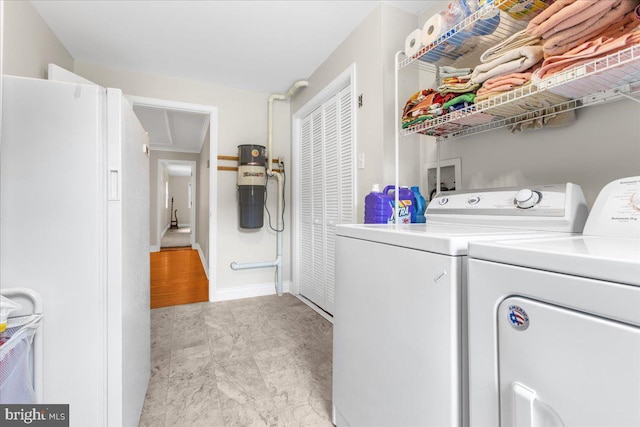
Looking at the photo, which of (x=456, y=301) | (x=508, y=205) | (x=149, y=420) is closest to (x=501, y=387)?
(x=456, y=301)

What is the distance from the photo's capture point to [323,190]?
2660 mm

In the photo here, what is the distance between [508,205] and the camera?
1073 mm

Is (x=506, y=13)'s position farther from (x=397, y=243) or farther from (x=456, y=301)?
(x=456, y=301)

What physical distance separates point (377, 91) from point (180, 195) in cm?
1153

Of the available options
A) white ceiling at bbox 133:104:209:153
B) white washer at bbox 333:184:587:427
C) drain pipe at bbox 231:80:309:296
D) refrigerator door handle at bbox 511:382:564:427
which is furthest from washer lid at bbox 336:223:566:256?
white ceiling at bbox 133:104:209:153

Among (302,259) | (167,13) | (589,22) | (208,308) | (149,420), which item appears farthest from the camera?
(302,259)

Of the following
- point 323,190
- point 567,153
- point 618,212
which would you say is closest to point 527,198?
point 618,212

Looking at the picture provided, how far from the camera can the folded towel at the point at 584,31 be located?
780mm

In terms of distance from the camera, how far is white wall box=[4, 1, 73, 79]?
5.35 ft

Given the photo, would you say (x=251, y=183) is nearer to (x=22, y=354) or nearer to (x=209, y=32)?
(x=209, y=32)

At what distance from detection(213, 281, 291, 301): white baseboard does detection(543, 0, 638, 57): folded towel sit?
3.00 metres

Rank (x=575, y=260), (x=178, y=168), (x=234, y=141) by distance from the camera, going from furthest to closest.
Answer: (x=178, y=168) < (x=234, y=141) < (x=575, y=260)

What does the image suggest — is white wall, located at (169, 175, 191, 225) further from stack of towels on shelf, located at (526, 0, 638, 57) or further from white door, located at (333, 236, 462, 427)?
stack of towels on shelf, located at (526, 0, 638, 57)

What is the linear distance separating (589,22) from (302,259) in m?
2.74
